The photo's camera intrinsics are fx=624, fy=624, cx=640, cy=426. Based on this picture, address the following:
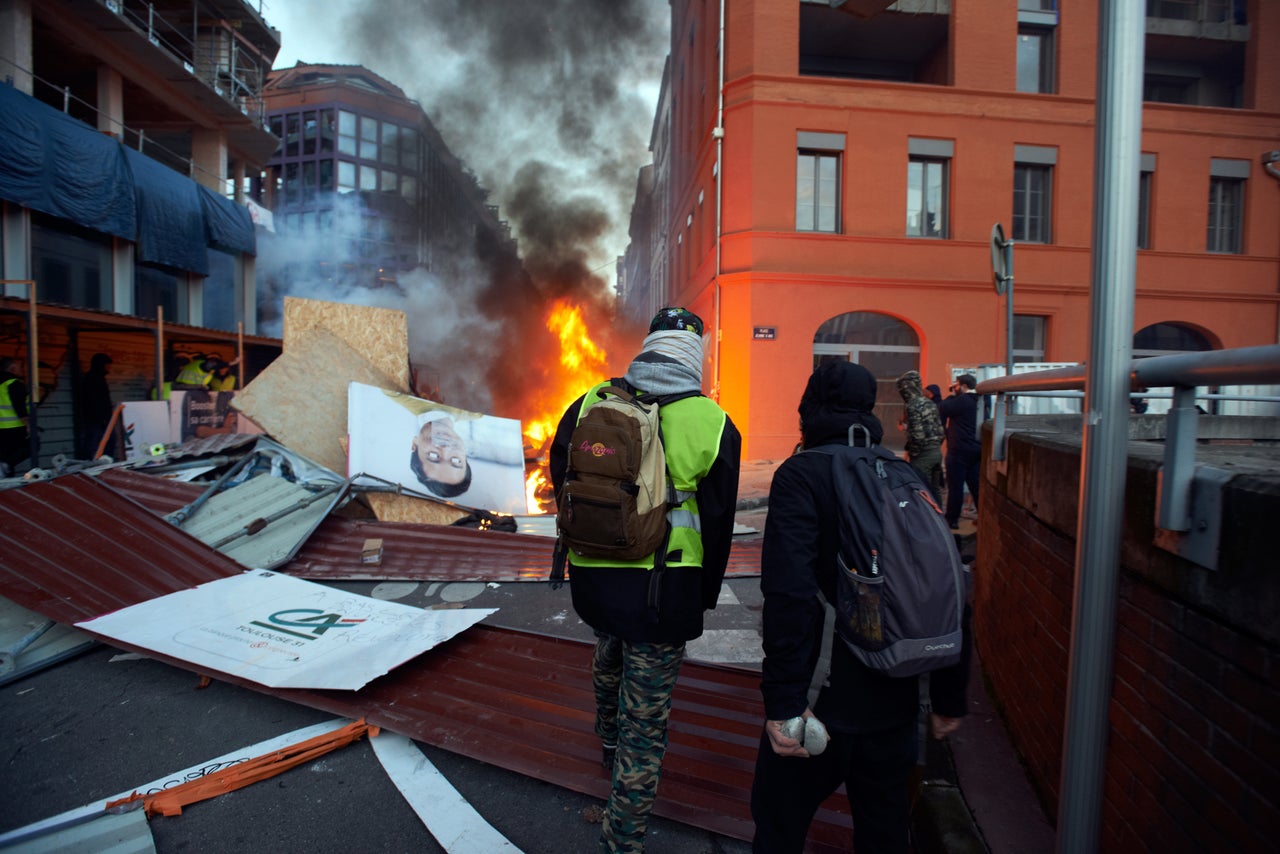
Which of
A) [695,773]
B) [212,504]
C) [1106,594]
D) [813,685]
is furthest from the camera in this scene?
[212,504]

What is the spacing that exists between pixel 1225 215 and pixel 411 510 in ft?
62.1

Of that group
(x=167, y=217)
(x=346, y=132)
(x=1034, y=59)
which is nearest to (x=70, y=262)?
(x=167, y=217)

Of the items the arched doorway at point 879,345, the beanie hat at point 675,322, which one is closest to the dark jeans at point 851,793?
the beanie hat at point 675,322

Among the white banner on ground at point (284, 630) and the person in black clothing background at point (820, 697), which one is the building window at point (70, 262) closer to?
the white banner on ground at point (284, 630)

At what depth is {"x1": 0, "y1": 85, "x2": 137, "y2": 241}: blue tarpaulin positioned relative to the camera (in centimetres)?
1021

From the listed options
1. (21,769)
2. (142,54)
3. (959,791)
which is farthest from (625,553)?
(142,54)

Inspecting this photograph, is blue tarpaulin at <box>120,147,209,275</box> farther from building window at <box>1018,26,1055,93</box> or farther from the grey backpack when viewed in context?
building window at <box>1018,26,1055,93</box>

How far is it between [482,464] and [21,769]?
16.6 feet

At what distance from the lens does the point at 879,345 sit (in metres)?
13.2

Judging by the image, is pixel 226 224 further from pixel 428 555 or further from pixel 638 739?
pixel 638 739

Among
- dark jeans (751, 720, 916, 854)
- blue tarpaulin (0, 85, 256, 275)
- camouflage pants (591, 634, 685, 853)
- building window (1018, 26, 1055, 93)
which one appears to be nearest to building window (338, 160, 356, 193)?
blue tarpaulin (0, 85, 256, 275)

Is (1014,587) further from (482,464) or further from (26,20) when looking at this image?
(26,20)

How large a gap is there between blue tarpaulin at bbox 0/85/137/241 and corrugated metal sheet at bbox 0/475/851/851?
9.13m

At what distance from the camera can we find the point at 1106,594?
134 centimetres
